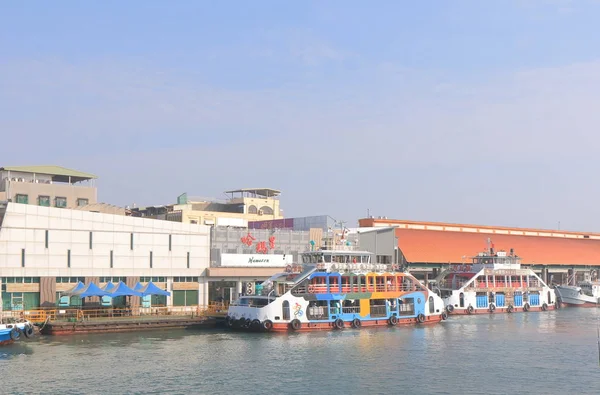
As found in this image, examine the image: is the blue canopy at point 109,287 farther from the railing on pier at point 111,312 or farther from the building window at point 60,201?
the building window at point 60,201

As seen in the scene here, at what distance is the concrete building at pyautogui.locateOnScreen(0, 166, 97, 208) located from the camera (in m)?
85.4

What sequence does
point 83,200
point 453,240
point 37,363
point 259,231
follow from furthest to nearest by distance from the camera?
point 453,240 < point 83,200 < point 259,231 < point 37,363

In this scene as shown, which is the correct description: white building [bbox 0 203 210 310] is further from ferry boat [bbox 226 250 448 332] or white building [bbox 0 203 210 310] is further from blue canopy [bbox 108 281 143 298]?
ferry boat [bbox 226 250 448 332]

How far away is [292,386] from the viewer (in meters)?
40.2

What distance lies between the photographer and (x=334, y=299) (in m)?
64.1

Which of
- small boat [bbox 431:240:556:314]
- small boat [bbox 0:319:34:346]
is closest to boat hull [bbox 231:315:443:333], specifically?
small boat [bbox 431:240:556:314]

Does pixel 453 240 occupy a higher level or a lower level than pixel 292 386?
higher

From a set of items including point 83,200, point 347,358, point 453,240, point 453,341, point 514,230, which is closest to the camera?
point 347,358

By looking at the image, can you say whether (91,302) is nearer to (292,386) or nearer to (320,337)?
(320,337)

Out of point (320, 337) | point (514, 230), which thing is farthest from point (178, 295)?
point (514, 230)

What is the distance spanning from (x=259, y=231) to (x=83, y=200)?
2488 centimetres

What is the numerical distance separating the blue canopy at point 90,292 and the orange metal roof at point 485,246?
45.1m

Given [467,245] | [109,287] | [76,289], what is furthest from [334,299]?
[467,245]

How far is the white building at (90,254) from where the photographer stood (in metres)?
62.8
